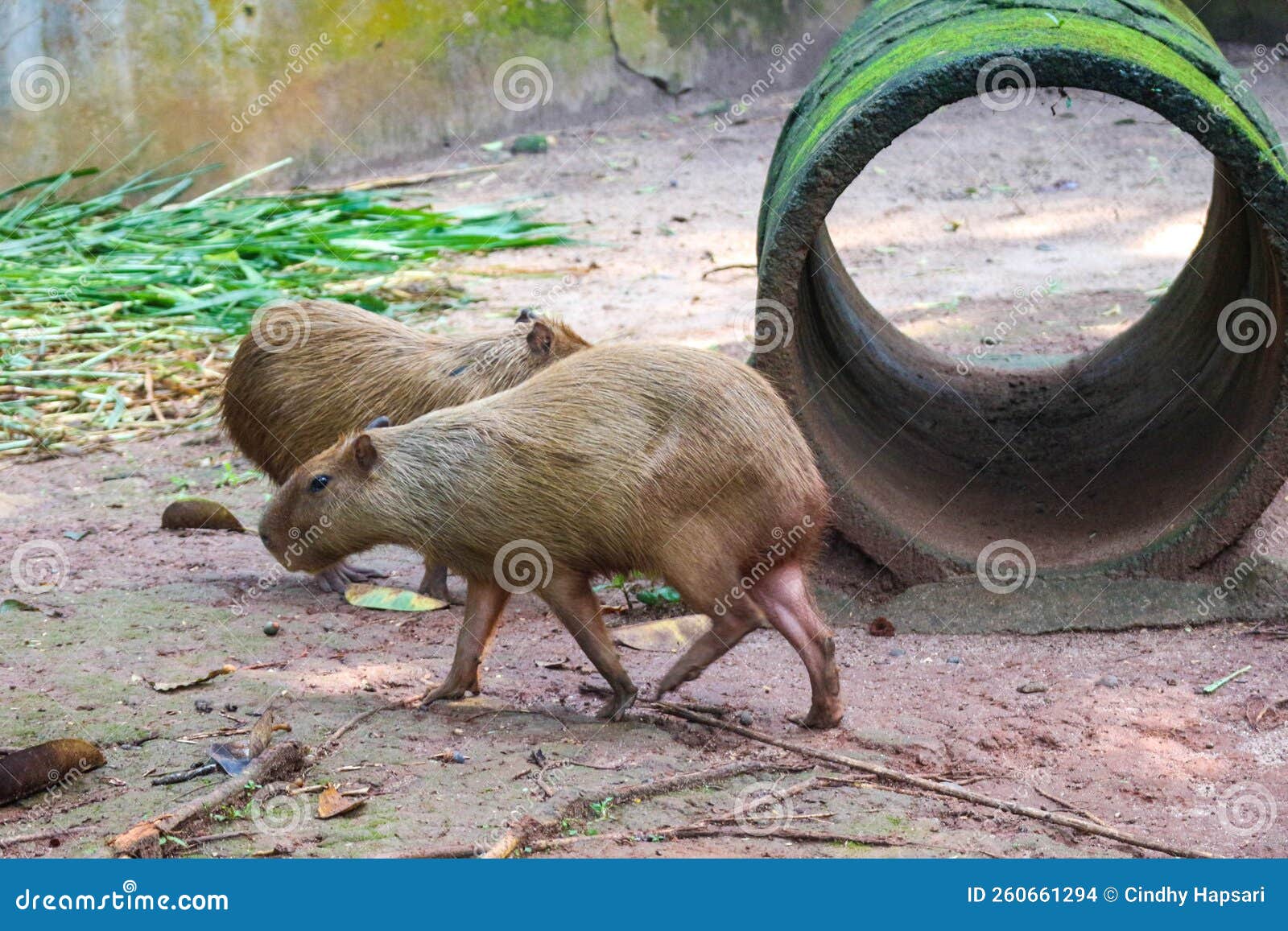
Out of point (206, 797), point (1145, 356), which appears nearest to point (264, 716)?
point (206, 797)

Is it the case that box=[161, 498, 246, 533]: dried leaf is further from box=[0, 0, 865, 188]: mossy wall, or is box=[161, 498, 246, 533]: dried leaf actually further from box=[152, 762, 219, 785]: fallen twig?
box=[0, 0, 865, 188]: mossy wall

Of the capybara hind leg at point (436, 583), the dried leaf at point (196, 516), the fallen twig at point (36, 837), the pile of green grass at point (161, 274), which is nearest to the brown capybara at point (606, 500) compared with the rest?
the capybara hind leg at point (436, 583)

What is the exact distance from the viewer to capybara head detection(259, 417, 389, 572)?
4.36 m

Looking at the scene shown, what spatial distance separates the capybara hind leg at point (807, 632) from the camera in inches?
164

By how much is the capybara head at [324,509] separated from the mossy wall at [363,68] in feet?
21.0

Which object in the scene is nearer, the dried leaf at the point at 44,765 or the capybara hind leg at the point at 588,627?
the dried leaf at the point at 44,765

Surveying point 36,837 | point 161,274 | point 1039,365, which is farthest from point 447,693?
point 161,274

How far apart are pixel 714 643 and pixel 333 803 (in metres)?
1.26

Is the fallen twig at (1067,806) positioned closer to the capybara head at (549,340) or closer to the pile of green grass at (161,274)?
the capybara head at (549,340)

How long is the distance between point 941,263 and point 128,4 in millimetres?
5694

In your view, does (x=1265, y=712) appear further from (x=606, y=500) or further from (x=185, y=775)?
(x=185, y=775)

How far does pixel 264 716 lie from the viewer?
3881mm

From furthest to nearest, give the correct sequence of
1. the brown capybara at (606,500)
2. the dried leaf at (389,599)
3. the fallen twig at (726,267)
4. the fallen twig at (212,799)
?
the fallen twig at (726,267) → the dried leaf at (389,599) → the brown capybara at (606,500) → the fallen twig at (212,799)

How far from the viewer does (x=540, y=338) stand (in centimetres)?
509
